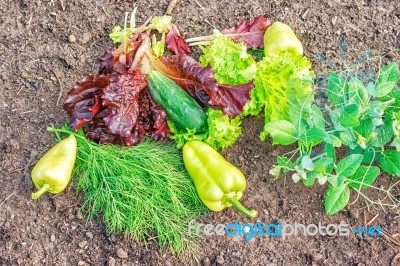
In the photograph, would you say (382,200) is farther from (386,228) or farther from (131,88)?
(131,88)

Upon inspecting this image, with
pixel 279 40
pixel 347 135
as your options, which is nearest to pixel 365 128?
pixel 347 135

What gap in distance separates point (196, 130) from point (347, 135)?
775 mm

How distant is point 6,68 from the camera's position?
3.72 m

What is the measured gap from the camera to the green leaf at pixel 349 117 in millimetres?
3057

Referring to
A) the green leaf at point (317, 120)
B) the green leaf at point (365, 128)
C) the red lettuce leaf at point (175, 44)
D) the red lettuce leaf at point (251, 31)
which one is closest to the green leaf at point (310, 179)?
the green leaf at point (317, 120)

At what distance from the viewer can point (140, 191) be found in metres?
3.33

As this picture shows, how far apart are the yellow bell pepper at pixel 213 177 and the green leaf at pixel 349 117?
57 cm

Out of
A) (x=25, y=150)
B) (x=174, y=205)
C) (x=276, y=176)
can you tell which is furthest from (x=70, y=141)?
(x=276, y=176)

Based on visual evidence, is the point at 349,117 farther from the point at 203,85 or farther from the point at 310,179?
the point at 203,85

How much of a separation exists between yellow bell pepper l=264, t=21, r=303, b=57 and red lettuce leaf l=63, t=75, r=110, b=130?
2.93 feet

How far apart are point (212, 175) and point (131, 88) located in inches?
24.7

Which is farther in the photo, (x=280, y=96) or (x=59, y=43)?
(x=59, y=43)

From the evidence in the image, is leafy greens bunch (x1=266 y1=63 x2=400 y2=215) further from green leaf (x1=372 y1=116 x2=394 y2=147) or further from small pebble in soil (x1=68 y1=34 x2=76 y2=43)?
small pebble in soil (x1=68 y1=34 x2=76 y2=43)

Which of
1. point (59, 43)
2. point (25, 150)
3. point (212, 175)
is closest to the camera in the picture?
point (212, 175)
